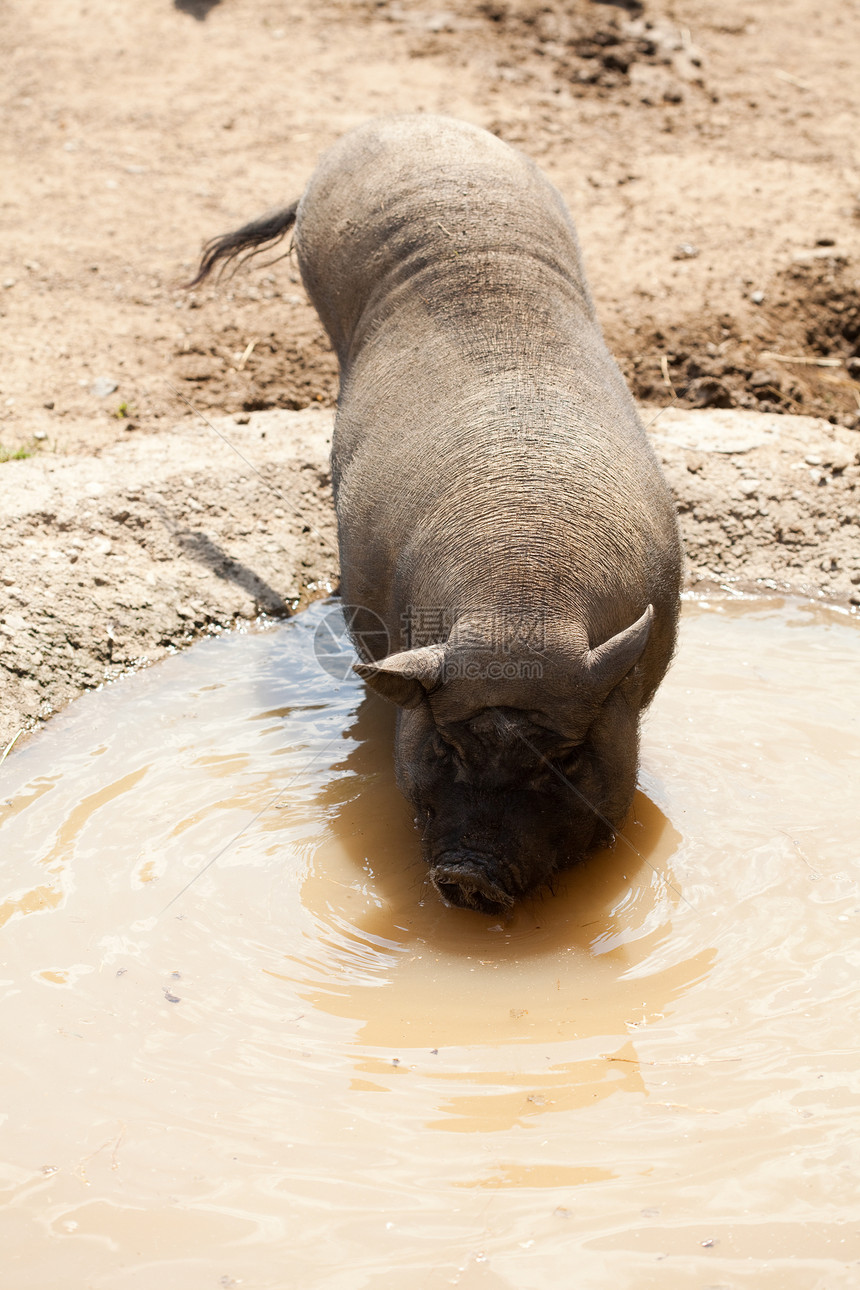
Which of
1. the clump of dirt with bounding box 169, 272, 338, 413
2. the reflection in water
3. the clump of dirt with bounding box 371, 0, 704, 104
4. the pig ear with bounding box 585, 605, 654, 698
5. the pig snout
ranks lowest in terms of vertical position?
the clump of dirt with bounding box 169, 272, 338, 413

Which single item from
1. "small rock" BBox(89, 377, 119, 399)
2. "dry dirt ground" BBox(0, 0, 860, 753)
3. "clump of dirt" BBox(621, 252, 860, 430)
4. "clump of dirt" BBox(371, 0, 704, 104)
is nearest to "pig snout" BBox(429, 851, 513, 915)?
"dry dirt ground" BBox(0, 0, 860, 753)

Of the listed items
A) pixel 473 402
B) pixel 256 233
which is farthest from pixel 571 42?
pixel 473 402

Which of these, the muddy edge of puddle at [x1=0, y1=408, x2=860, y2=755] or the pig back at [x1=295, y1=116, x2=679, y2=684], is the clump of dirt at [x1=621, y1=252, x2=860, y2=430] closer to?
the muddy edge of puddle at [x1=0, y1=408, x2=860, y2=755]

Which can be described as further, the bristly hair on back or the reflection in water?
the bristly hair on back

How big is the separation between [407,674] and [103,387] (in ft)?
14.2

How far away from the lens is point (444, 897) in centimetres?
376

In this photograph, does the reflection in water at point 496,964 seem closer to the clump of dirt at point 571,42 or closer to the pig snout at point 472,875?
the pig snout at point 472,875

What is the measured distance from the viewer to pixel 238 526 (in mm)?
6031

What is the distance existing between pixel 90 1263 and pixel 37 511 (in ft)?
12.5

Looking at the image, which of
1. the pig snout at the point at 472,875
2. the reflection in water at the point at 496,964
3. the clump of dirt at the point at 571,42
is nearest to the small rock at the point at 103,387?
the reflection in water at the point at 496,964

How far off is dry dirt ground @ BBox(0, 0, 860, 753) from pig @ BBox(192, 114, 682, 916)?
1.32m

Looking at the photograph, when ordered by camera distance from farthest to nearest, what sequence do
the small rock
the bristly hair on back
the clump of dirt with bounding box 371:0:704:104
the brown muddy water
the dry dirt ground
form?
the clump of dirt with bounding box 371:0:704:104, the small rock, the bristly hair on back, the dry dirt ground, the brown muddy water

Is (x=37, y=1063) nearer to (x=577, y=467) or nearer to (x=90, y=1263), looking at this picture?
(x=90, y=1263)

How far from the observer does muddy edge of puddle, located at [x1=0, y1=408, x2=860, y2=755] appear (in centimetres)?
530
